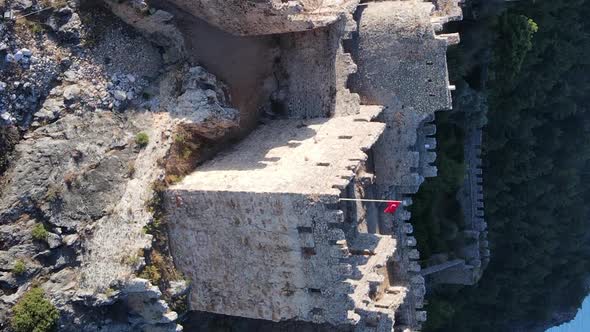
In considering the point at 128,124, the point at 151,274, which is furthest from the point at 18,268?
the point at 128,124

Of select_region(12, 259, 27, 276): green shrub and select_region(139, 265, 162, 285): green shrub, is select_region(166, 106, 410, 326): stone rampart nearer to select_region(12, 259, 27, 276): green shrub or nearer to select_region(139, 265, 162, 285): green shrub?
select_region(139, 265, 162, 285): green shrub

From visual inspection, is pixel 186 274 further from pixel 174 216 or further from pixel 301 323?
pixel 301 323

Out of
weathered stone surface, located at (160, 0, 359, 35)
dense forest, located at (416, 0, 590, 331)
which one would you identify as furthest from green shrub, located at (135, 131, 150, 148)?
dense forest, located at (416, 0, 590, 331)

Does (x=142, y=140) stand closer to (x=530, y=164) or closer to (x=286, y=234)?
(x=286, y=234)

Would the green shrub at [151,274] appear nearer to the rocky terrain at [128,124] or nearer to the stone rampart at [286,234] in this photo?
the rocky terrain at [128,124]

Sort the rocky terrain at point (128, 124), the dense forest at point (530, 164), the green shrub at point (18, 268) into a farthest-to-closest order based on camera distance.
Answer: the dense forest at point (530, 164) → the rocky terrain at point (128, 124) → the green shrub at point (18, 268)

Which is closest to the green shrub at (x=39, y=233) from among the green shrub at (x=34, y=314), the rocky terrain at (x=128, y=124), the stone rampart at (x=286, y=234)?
the rocky terrain at (x=128, y=124)
